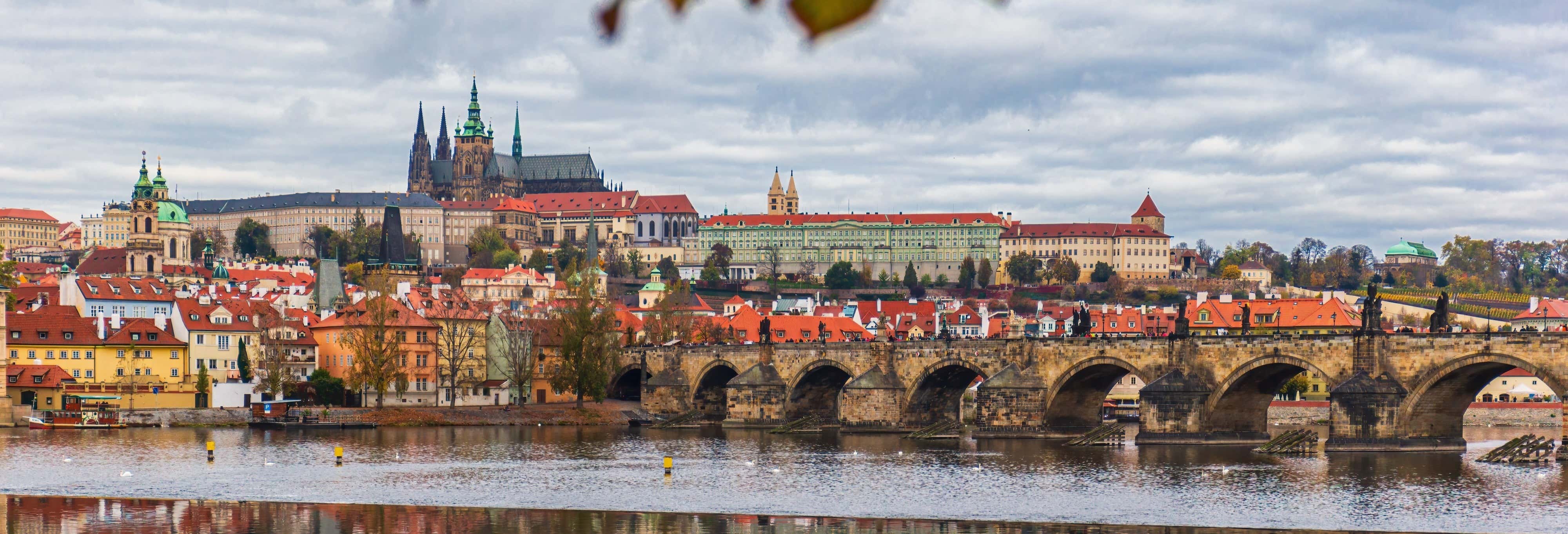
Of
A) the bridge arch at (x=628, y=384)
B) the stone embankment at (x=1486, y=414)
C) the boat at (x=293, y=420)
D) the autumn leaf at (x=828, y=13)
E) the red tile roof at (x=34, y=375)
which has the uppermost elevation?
the autumn leaf at (x=828, y=13)

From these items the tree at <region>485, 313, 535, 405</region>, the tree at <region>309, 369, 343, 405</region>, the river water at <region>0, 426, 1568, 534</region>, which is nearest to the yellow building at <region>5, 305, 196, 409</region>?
the tree at <region>309, 369, 343, 405</region>

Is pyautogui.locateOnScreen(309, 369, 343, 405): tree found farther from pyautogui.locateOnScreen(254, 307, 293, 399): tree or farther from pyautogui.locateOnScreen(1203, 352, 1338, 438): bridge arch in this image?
pyautogui.locateOnScreen(1203, 352, 1338, 438): bridge arch

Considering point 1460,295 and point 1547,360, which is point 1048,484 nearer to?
point 1547,360

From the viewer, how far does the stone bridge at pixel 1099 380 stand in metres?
59.2

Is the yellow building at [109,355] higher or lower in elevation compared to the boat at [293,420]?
higher

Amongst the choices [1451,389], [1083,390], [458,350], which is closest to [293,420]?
[458,350]

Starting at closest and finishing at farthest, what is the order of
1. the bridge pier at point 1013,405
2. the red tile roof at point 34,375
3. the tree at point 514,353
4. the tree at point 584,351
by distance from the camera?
the bridge pier at point 1013,405
the red tile roof at point 34,375
the tree at point 584,351
the tree at point 514,353

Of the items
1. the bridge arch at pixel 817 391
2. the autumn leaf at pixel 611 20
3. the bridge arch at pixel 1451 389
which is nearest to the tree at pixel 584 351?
the bridge arch at pixel 817 391

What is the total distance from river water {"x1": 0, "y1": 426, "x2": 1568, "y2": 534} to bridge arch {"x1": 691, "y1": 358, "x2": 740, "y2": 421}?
17541mm

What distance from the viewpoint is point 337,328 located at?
90.0m

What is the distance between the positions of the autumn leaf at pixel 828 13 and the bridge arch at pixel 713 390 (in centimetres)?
8125

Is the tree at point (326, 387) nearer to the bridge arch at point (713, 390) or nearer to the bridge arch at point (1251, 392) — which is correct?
the bridge arch at point (713, 390)

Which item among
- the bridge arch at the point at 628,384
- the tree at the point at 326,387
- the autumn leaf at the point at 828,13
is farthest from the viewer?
the bridge arch at the point at 628,384

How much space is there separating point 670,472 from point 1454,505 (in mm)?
22480
